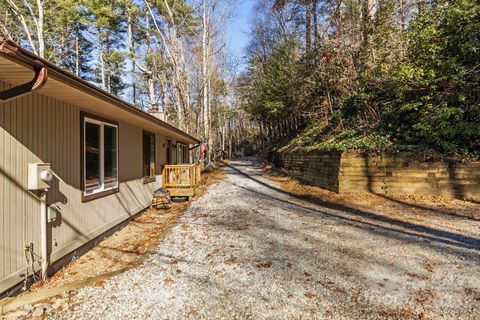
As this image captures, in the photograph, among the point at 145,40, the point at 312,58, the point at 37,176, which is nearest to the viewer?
the point at 37,176

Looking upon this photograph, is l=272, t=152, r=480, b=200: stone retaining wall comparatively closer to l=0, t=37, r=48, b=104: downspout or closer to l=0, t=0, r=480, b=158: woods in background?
l=0, t=0, r=480, b=158: woods in background

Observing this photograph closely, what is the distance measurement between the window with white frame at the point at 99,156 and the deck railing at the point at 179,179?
3375 mm

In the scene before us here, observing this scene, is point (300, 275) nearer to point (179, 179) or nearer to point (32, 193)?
point (32, 193)

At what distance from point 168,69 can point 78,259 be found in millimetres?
18304

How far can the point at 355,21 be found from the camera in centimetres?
1186

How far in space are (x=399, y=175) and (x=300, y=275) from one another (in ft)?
20.1

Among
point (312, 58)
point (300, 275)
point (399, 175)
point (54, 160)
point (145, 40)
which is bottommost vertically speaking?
point (300, 275)

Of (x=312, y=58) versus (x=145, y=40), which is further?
(x=145, y=40)

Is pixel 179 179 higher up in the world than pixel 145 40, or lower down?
lower down

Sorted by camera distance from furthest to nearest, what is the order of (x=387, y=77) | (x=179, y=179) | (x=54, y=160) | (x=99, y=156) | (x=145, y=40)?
(x=145, y=40) < (x=387, y=77) < (x=179, y=179) < (x=99, y=156) < (x=54, y=160)

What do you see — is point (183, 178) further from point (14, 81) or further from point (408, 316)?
point (408, 316)

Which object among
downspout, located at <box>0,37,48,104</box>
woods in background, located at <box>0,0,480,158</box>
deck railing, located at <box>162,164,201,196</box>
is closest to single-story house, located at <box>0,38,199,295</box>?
downspout, located at <box>0,37,48,104</box>

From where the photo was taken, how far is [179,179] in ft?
30.0

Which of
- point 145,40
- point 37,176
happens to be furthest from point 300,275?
point 145,40
